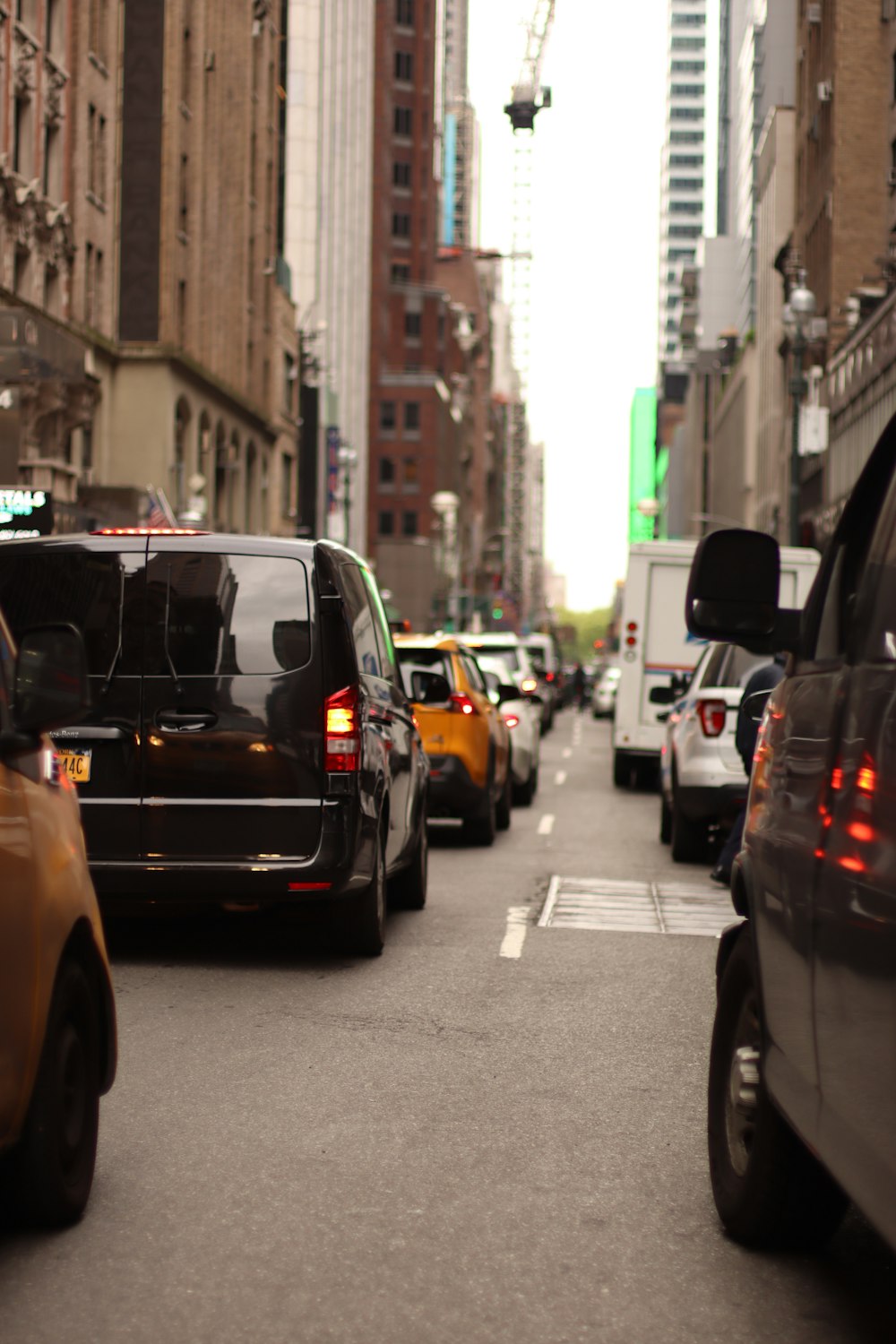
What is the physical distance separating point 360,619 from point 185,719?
1.25 m

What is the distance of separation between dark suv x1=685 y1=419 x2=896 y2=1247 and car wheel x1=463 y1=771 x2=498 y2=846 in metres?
11.4

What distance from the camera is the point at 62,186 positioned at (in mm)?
40250

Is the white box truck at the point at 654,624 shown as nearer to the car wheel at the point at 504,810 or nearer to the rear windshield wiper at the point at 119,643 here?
the car wheel at the point at 504,810

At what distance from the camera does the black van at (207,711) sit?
916 cm

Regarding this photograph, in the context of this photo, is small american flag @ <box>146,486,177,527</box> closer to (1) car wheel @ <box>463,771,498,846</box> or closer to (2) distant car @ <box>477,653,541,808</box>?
(2) distant car @ <box>477,653,541,808</box>

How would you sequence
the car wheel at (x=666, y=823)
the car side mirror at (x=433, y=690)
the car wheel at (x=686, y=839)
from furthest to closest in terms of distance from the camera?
the car wheel at (x=666, y=823) < the car wheel at (x=686, y=839) < the car side mirror at (x=433, y=690)

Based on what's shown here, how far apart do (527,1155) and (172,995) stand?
3060 mm

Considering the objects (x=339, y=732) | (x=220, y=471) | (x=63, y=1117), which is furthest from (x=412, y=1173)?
(x=220, y=471)

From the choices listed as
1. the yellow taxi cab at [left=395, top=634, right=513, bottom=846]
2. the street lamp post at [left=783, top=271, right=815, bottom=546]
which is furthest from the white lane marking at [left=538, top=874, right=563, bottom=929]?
the street lamp post at [left=783, top=271, right=815, bottom=546]

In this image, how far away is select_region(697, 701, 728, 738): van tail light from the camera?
49.9 ft

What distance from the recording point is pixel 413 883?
1198 cm

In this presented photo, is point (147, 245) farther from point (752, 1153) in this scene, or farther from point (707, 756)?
point (752, 1153)

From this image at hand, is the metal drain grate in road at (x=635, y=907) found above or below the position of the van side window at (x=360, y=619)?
below

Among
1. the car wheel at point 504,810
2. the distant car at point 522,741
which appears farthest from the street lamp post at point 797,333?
the car wheel at point 504,810
